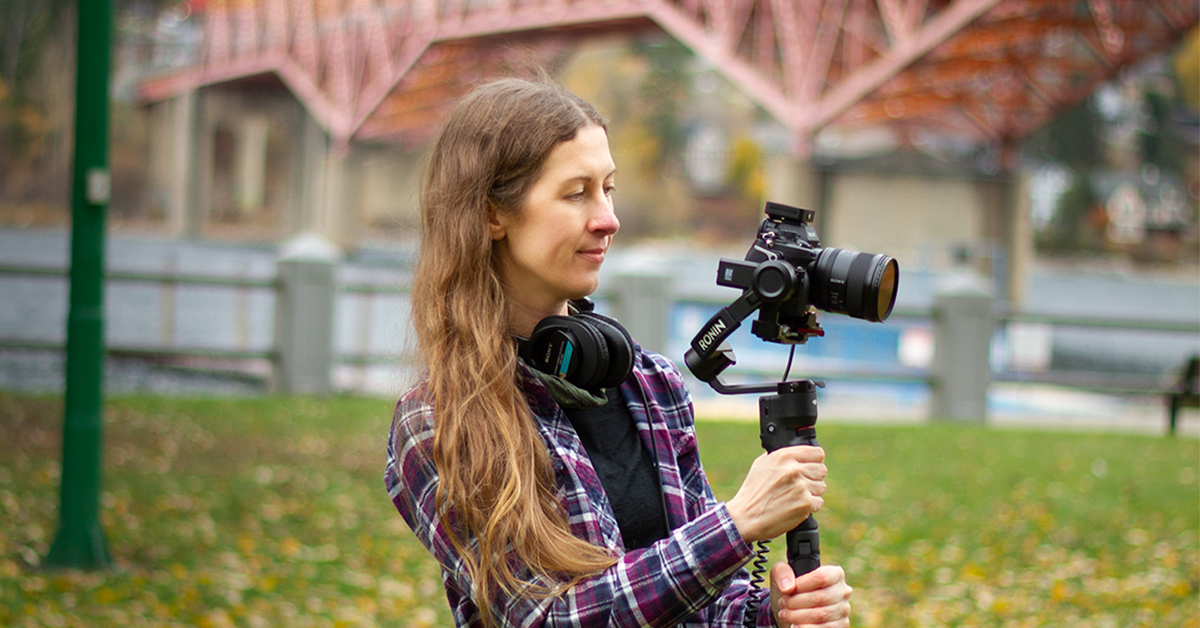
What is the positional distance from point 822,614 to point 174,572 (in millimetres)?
4317

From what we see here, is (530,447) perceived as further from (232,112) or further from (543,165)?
(232,112)

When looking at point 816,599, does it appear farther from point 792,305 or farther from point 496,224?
point 496,224

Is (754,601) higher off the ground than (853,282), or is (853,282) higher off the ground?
(853,282)

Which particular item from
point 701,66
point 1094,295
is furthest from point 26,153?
point 1094,295

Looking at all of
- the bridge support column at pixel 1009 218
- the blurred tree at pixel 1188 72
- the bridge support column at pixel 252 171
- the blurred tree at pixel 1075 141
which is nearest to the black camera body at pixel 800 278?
the bridge support column at pixel 1009 218

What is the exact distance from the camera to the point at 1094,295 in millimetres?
48531

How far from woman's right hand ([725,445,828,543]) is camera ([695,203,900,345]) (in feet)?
0.65

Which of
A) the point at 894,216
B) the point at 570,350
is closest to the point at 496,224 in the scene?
the point at 570,350

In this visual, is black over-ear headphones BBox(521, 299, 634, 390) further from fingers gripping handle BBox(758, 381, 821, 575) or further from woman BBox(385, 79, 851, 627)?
fingers gripping handle BBox(758, 381, 821, 575)

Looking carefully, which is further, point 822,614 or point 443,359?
point 443,359

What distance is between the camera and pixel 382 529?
21.0 ft

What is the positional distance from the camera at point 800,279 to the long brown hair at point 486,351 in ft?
1.00

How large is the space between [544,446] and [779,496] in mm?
349

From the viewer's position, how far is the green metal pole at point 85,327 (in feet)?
16.5
